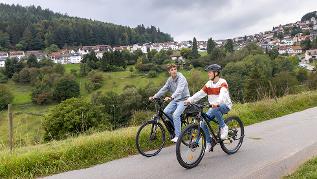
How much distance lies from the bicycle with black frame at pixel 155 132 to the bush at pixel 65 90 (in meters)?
83.7

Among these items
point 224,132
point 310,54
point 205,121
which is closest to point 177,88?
point 205,121

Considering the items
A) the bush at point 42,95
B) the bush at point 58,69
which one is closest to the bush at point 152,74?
the bush at point 42,95

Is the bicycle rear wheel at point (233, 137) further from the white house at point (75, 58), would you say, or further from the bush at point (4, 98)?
the white house at point (75, 58)

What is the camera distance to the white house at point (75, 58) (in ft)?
480

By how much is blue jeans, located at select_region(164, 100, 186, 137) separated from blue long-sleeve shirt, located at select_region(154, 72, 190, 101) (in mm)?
149

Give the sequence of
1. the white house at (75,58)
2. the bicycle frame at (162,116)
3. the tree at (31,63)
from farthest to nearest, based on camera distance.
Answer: the white house at (75,58), the tree at (31,63), the bicycle frame at (162,116)

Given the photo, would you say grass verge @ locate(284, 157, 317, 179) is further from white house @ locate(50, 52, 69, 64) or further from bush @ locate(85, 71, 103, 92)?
white house @ locate(50, 52, 69, 64)

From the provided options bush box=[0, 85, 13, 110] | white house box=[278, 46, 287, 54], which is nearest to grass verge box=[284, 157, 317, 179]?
bush box=[0, 85, 13, 110]

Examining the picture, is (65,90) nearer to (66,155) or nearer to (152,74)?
(152,74)

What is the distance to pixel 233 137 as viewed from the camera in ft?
28.9

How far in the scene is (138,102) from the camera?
57.9m

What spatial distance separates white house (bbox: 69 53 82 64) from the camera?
480 feet

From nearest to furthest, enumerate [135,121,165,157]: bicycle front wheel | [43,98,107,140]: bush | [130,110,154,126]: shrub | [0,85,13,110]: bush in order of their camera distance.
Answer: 1. [135,121,165,157]: bicycle front wheel
2. [130,110,154,126]: shrub
3. [43,98,107,140]: bush
4. [0,85,13,110]: bush

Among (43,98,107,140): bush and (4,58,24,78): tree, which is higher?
(4,58,24,78): tree
